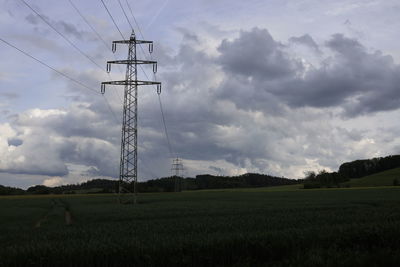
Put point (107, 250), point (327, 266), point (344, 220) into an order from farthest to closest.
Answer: point (344, 220) < point (107, 250) < point (327, 266)

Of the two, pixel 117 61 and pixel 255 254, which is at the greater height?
pixel 117 61

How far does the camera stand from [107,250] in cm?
1507

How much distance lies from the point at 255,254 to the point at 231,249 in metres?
0.91

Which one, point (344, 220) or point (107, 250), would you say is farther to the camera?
point (344, 220)

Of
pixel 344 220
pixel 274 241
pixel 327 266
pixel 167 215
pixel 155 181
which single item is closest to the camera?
pixel 327 266

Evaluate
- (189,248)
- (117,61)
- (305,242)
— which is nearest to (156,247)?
(189,248)

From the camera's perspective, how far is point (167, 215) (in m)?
38.2

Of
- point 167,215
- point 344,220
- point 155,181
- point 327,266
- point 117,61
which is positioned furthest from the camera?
point 155,181

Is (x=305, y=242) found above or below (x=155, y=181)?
below

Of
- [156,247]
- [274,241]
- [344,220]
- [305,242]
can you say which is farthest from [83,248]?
[344,220]

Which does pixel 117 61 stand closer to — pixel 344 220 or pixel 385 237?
pixel 344 220

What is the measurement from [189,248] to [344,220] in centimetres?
1413

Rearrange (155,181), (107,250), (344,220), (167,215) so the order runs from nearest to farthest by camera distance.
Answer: (107,250) < (344,220) < (167,215) < (155,181)

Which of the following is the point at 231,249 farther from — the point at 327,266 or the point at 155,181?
the point at 155,181
